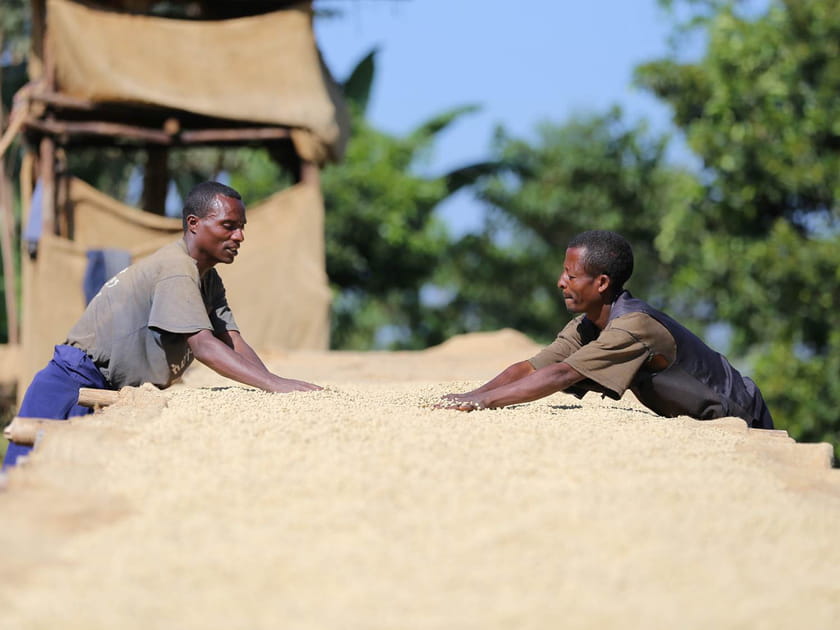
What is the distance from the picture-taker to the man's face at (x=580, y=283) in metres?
4.12

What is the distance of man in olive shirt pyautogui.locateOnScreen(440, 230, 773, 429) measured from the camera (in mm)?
3910

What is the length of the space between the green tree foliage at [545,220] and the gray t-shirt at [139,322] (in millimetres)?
14862

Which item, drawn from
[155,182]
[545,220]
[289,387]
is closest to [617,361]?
[289,387]

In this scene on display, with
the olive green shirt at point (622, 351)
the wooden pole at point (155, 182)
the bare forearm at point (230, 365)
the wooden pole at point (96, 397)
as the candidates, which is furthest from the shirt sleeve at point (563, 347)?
the wooden pole at point (155, 182)

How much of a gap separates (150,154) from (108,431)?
327 inches

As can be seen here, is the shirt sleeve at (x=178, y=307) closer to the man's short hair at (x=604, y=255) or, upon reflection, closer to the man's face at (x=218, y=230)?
the man's face at (x=218, y=230)

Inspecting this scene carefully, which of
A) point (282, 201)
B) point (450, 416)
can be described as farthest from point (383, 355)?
point (450, 416)

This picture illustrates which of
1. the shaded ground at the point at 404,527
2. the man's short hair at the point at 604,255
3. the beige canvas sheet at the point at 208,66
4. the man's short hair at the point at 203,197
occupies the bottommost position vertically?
the shaded ground at the point at 404,527

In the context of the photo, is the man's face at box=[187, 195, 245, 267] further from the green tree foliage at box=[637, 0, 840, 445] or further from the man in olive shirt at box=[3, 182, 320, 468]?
the green tree foliage at box=[637, 0, 840, 445]

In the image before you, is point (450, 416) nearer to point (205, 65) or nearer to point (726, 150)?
point (205, 65)

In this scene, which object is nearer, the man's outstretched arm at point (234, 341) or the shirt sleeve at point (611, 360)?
the shirt sleeve at point (611, 360)

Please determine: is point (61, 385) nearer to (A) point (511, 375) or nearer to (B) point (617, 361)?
(A) point (511, 375)

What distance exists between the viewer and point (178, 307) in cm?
402

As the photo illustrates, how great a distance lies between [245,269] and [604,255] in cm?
642
